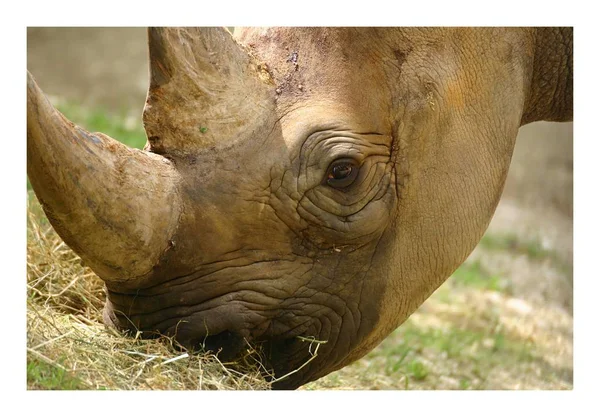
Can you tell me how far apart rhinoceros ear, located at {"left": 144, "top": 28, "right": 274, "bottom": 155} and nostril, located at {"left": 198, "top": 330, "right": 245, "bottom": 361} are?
2.45ft

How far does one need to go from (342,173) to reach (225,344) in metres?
0.84

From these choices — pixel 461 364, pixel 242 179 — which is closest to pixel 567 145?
pixel 461 364

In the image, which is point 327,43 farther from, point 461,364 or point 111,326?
point 461,364

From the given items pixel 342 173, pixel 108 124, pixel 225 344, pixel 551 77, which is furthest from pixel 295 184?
pixel 108 124

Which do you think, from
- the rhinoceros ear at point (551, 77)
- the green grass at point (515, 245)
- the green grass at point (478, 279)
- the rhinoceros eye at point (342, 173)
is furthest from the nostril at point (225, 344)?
the green grass at point (515, 245)

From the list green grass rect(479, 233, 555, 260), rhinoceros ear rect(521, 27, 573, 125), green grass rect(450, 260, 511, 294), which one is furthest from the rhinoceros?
green grass rect(479, 233, 555, 260)

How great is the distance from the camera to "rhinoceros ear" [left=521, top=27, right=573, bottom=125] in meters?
4.44

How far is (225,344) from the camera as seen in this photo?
3.75 meters

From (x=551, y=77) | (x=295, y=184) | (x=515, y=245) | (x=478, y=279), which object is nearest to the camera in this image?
(x=295, y=184)

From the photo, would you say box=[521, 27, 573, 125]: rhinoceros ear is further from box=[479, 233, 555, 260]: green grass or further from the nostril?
box=[479, 233, 555, 260]: green grass

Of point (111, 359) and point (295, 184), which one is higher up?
point (295, 184)

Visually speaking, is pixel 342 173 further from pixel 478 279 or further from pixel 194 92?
pixel 478 279

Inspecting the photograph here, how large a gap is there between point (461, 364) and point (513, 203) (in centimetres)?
438

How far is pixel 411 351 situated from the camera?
21.7 feet
